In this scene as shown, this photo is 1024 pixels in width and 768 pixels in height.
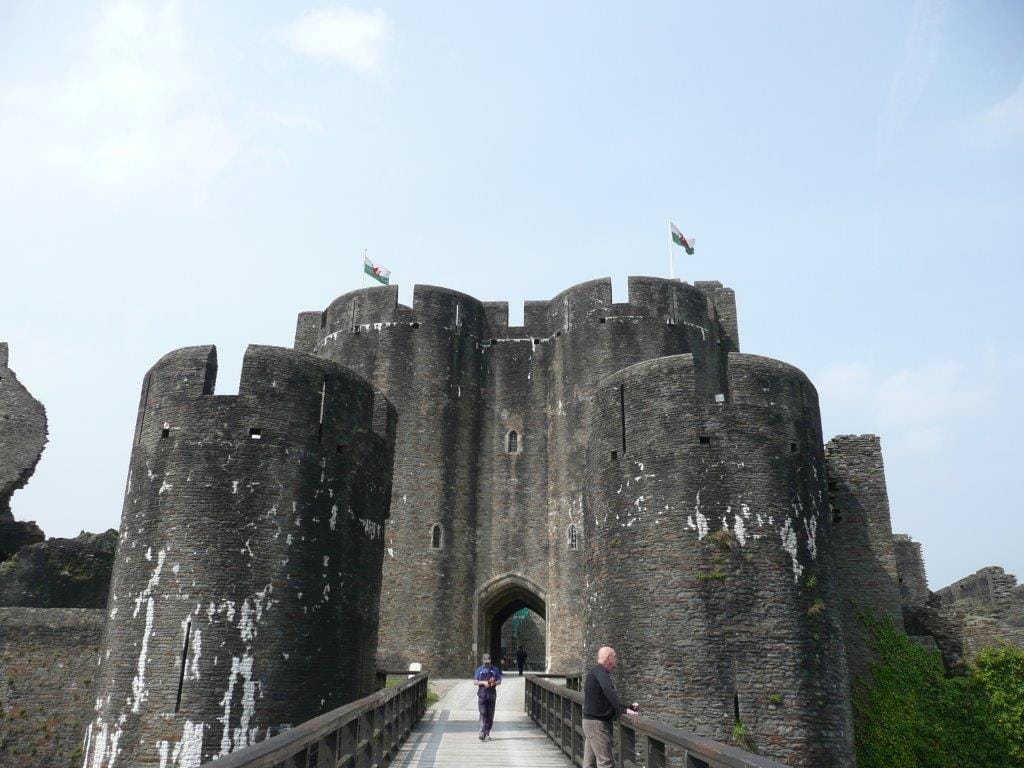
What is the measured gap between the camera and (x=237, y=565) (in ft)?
39.9

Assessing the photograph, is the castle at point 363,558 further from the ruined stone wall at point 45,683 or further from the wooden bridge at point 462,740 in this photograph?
the wooden bridge at point 462,740

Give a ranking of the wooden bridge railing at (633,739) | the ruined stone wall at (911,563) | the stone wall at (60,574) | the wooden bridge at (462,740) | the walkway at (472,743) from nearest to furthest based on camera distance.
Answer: the wooden bridge railing at (633,739), the wooden bridge at (462,740), the walkway at (472,743), the stone wall at (60,574), the ruined stone wall at (911,563)

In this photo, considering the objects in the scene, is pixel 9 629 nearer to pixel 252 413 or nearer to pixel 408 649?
pixel 252 413

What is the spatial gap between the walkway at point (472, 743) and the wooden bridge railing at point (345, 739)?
0.35 m

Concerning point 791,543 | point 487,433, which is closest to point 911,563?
point 487,433

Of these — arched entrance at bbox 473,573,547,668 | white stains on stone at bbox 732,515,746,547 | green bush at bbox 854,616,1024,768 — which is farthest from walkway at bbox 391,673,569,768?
arched entrance at bbox 473,573,547,668

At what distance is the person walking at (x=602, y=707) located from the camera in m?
7.43

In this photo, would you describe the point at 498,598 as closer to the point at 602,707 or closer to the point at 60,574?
the point at 60,574

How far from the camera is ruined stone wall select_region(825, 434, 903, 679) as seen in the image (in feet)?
56.5

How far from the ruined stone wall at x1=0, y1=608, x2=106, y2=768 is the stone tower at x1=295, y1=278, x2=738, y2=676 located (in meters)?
9.48

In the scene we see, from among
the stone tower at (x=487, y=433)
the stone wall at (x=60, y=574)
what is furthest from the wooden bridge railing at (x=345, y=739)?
the stone tower at (x=487, y=433)

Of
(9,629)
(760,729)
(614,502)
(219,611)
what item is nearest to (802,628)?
(760,729)

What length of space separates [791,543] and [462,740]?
563 cm

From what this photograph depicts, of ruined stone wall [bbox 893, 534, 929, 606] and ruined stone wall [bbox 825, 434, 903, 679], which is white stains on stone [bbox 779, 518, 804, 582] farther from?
ruined stone wall [bbox 893, 534, 929, 606]
